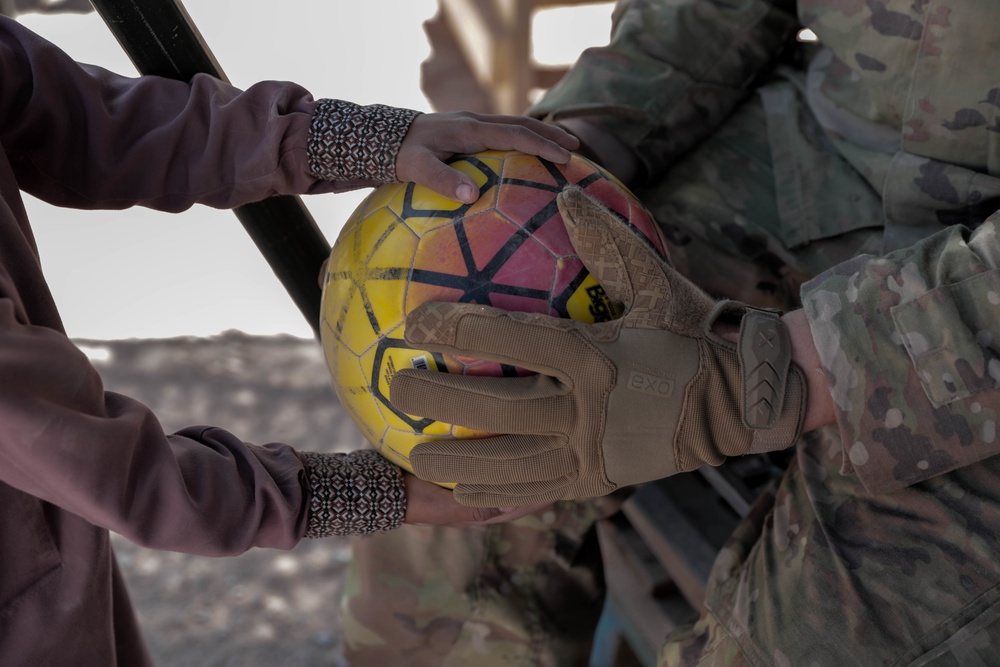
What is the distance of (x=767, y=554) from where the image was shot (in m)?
1.37

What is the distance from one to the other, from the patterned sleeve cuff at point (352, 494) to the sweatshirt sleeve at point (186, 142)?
1.49ft

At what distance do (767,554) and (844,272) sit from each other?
45 centimetres

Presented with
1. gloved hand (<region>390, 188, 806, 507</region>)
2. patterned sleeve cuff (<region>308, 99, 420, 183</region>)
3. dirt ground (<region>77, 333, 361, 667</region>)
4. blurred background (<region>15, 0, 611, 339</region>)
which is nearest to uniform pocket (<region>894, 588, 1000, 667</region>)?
gloved hand (<region>390, 188, 806, 507</region>)

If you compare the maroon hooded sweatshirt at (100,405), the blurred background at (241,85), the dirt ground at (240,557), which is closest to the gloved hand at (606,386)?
the maroon hooded sweatshirt at (100,405)

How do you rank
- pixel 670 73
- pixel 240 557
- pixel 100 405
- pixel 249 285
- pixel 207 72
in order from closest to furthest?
1. pixel 100 405
2. pixel 207 72
3. pixel 670 73
4. pixel 240 557
5. pixel 249 285

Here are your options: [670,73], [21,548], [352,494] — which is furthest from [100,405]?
[670,73]

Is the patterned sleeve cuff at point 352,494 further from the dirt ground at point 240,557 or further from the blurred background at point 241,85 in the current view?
the blurred background at point 241,85

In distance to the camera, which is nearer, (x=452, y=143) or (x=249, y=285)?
(x=452, y=143)

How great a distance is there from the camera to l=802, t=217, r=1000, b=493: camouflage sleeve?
3.79ft

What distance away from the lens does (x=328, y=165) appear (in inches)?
55.0

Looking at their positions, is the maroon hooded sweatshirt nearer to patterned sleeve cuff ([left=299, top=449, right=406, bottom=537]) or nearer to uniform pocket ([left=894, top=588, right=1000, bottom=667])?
patterned sleeve cuff ([left=299, top=449, right=406, bottom=537])

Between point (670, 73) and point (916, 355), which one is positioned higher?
point (670, 73)

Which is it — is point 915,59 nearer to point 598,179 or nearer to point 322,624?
point 598,179

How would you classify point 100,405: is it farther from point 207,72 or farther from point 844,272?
point 844,272
